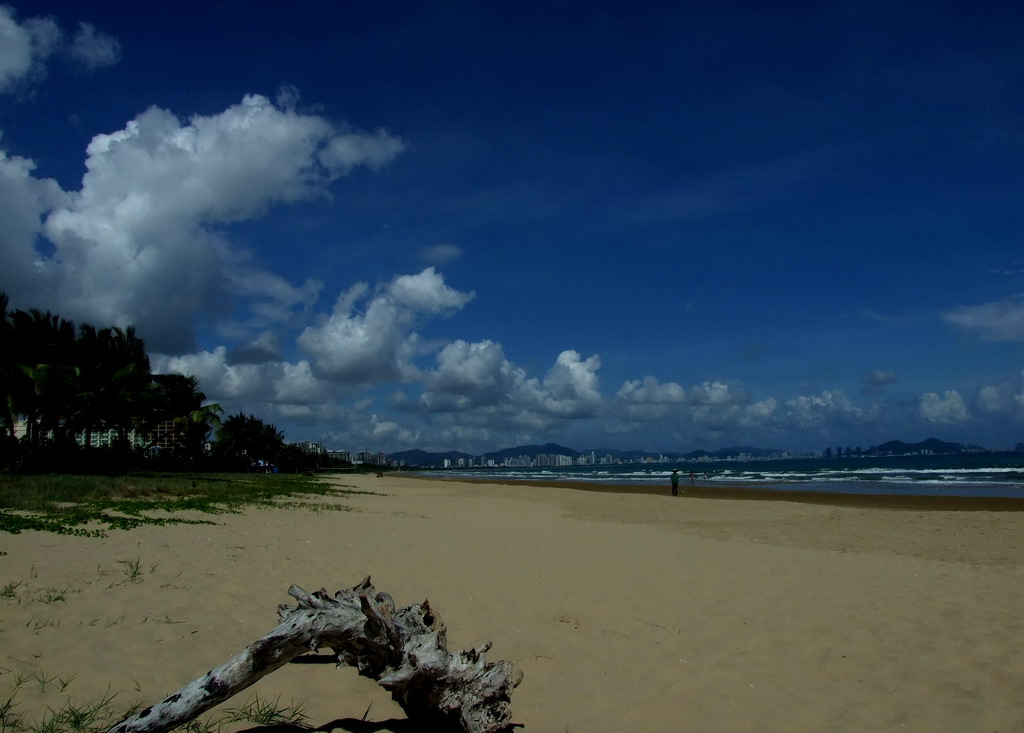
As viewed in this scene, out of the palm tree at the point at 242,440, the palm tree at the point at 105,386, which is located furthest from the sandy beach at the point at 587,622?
the palm tree at the point at 242,440

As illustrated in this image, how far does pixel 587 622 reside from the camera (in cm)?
748

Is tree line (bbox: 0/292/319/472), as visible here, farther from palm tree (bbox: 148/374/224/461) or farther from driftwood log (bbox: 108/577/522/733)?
driftwood log (bbox: 108/577/522/733)

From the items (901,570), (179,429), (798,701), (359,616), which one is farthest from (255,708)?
(179,429)

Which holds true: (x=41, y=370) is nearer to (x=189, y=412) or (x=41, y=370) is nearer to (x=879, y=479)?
(x=189, y=412)

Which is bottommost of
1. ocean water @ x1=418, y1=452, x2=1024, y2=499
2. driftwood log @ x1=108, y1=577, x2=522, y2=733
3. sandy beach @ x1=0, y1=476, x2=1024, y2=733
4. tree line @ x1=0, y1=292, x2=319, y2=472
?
ocean water @ x1=418, y1=452, x2=1024, y2=499

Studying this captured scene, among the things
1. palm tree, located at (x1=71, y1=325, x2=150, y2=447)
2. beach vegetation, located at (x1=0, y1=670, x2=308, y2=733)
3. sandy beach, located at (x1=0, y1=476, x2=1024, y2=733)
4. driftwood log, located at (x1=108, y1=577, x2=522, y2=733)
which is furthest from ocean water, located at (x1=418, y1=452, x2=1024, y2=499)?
palm tree, located at (x1=71, y1=325, x2=150, y2=447)

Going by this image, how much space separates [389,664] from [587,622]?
130 inches

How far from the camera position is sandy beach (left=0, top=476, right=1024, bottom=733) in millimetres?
5094

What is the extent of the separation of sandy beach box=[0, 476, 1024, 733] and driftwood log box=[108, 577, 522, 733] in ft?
1.33

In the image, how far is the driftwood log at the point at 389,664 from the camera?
3.99m

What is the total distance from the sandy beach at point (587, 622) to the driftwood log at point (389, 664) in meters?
0.40

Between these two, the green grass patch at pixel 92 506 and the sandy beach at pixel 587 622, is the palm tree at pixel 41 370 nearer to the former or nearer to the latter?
the green grass patch at pixel 92 506

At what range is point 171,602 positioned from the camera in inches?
266

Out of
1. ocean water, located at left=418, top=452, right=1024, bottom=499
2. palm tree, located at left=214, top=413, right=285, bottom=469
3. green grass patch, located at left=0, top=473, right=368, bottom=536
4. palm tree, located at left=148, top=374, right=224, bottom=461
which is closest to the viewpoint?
green grass patch, located at left=0, top=473, right=368, bottom=536
